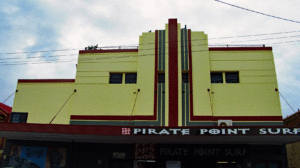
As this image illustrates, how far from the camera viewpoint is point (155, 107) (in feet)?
59.5

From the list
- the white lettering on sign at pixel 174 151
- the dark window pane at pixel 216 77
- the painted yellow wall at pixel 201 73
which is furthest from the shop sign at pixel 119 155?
the dark window pane at pixel 216 77

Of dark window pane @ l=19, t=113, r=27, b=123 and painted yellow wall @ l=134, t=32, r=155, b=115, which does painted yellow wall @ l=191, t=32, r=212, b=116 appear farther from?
dark window pane @ l=19, t=113, r=27, b=123

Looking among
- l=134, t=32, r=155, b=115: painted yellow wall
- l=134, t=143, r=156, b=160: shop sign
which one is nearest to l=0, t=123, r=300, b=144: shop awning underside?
l=134, t=143, r=156, b=160: shop sign

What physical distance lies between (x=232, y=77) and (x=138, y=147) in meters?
9.05

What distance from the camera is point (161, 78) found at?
63.9 ft

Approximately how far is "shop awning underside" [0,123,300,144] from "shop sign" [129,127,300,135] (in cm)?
38

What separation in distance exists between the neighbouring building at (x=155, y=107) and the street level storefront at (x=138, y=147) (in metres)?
0.07

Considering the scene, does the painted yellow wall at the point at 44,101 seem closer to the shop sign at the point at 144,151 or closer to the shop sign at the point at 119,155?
the shop sign at the point at 119,155

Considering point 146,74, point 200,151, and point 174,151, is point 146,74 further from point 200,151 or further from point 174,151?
point 200,151

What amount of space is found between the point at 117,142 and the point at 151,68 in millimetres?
6226

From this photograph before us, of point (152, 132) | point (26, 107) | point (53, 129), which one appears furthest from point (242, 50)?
point (26, 107)

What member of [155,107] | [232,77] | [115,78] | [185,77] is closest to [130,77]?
[115,78]

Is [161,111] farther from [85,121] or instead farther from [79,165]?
[79,165]

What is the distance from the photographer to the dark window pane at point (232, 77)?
1902cm
